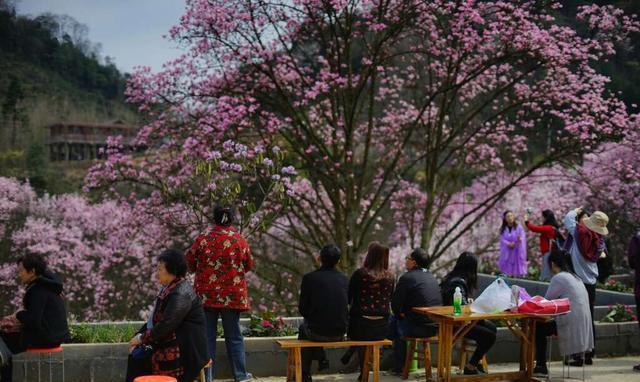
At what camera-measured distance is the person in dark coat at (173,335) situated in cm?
497

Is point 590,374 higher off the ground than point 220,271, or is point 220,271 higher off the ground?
point 220,271

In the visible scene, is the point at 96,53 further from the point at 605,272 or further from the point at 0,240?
the point at 605,272

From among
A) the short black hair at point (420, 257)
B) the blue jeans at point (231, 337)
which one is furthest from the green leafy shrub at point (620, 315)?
the blue jeans at point (231, 337)

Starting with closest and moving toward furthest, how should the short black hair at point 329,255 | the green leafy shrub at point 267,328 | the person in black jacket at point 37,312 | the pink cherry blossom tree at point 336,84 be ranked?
the person in black jacket at point 37,312
the short black hair at point 329,255
the green leafy shrub at point 267,328
the pink cherry blossom tree at point 336,84

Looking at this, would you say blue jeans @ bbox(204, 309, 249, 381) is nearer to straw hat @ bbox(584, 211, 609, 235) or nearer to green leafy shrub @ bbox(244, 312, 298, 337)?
green leafy shrub @ bbox(244, 312, 298, 337)

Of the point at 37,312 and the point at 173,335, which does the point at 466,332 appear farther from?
the point at 37,312

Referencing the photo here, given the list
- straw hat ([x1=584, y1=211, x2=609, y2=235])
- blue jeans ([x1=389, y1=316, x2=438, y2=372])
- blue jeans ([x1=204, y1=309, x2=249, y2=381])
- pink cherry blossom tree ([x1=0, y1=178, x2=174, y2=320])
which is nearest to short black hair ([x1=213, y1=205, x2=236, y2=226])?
blue jeans ([x1=204, y1=309, x2=249, y2=381])

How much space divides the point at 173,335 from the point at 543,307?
3.33 m

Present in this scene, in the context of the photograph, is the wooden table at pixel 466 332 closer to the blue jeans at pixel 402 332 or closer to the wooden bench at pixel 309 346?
the blue jeans at pixel 402 332

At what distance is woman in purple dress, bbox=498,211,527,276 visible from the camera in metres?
11.4

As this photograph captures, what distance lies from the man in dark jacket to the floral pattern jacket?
152 cm

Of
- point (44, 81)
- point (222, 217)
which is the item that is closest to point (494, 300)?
point (222, 217)

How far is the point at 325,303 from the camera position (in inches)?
241

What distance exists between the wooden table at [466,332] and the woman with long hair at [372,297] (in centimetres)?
36
